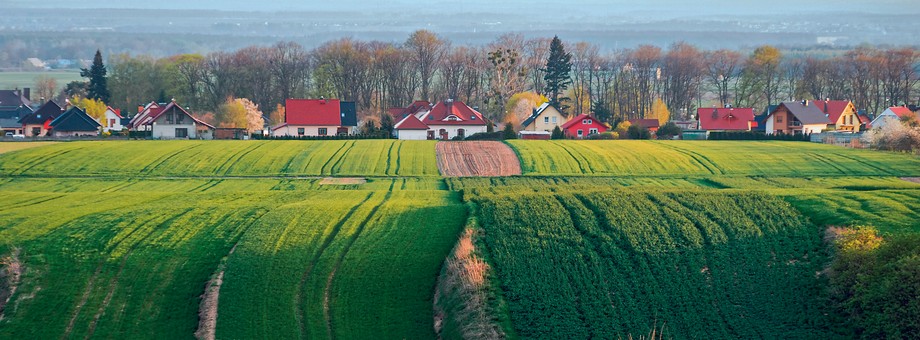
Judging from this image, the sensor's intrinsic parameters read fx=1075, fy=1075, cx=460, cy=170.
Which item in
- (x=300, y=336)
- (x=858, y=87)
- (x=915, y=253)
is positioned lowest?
(x=300, y=336)

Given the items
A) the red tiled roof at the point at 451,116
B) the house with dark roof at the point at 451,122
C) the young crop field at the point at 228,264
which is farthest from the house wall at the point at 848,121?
the young crop field at the point at 228,264

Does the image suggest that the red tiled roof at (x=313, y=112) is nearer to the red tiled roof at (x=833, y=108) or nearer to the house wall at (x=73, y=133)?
the house wall at (x=73, y=133)

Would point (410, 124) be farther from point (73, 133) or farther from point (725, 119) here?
point (725, 119)

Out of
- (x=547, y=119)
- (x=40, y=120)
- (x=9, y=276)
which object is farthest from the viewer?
(x=547, y=119)

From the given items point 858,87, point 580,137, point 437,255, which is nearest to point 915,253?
point 437,255

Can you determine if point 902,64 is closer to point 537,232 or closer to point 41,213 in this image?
point 537,232

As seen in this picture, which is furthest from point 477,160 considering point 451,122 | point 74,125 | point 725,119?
point 74,125
